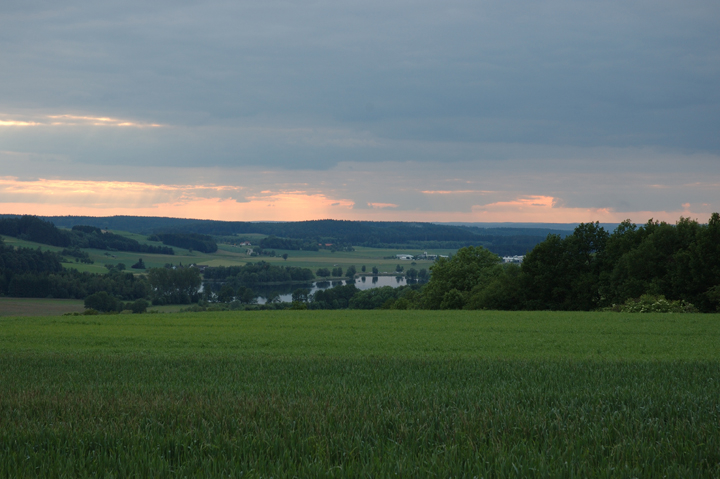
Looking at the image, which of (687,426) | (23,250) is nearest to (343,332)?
(687,426)

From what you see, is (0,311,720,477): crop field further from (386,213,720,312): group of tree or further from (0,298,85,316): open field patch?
(0,298,85,316): open field patch

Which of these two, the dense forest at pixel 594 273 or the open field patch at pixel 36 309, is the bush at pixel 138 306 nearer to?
the open field patch at pixel 36 309

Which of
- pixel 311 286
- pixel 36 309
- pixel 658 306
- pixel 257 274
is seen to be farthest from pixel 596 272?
pixel 257 274

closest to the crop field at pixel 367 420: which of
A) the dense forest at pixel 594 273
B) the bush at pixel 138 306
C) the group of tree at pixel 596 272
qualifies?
the dense forest at pixel 594 273

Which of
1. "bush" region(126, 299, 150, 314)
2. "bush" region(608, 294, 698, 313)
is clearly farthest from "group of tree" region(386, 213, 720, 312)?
"bush" region(126, 299, 150, 314)

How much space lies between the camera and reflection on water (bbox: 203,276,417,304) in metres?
138

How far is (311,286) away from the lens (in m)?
156

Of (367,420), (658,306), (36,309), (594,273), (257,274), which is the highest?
(367,420)

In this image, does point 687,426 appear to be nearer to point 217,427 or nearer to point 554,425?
point 554,425

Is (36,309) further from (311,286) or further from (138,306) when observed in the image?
(311,286)

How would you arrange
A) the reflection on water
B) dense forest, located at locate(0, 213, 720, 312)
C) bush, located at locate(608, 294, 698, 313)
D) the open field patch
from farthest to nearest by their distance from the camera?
1. the reflection on water
2. the open field patch
3. dense forest, located at locate(0, 213, 720, 312)
4. bush, located at locate(608, 294, 698, 313)

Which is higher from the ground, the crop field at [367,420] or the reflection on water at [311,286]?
Answer: the crop field at [367,420]

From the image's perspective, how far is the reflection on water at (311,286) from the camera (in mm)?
138000

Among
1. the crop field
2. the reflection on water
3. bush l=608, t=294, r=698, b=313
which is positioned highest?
the crop field
